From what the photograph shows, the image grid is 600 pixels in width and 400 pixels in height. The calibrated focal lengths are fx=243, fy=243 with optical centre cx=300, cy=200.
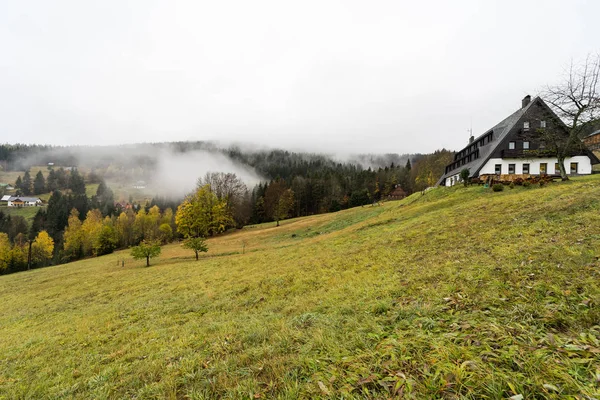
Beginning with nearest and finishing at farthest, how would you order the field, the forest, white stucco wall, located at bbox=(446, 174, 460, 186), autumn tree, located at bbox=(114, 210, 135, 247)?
1. the field
2. white stucco wall, located at bbox=(446, 174, 460, 186)
3. the forest
4. autumn tree, located at bbox=(114, 210, 135, 247)

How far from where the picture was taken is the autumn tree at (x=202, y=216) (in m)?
57.8

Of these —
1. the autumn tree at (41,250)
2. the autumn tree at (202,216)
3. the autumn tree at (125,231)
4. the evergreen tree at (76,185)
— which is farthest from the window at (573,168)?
the evergreen tree at (76,185)

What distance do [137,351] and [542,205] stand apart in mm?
20760

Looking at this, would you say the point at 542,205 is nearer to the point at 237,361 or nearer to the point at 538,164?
the point at 237,361

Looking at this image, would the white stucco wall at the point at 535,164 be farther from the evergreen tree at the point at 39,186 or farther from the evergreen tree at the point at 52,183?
the evergreen tree at the point at 39,186

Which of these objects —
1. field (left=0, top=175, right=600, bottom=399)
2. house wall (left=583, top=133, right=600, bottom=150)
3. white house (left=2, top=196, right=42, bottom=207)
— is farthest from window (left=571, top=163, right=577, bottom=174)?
white house (left=2, top=196, right=42, bottom=207)

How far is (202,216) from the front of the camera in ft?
189

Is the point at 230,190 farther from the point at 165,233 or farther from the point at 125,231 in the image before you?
the point at 125,231

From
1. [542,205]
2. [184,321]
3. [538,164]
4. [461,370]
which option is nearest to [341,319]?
[461,370]

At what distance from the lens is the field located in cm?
368

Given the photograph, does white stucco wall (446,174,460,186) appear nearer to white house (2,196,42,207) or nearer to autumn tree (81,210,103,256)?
autumn tree (81,210,103,256)

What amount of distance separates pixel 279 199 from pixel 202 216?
21.2 metres

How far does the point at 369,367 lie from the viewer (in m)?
4.20

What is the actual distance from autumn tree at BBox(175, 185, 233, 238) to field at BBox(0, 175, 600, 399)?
45279 millimetres
